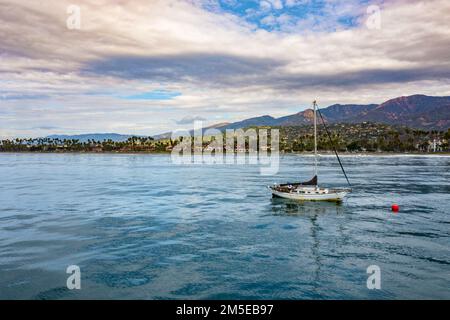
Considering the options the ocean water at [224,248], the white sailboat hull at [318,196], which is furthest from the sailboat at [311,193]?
the ocean water at [224,248]

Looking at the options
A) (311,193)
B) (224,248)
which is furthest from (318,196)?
(224,248)

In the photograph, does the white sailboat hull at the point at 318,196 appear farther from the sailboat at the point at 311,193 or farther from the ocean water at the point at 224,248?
the ocean water at the point at 224,248

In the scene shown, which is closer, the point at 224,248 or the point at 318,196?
the point at 224,248

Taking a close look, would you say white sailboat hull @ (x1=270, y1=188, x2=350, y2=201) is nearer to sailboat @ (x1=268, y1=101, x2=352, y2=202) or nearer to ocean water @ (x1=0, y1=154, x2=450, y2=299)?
sailboat @ (x1=268, y1=101, x2=352, y2=202)

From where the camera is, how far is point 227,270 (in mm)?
32375

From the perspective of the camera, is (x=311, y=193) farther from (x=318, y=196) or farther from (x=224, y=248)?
(x=224, y=248)

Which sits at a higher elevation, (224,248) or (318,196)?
(318,196)

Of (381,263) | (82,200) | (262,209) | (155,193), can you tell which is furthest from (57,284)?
(155,193)

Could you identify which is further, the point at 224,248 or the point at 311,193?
the point at 311,193

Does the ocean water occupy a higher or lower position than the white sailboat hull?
lower

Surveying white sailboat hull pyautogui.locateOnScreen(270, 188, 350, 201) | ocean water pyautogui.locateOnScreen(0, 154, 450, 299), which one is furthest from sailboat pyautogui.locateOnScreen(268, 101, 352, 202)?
ocean water pyautogui.locateOnScreen(0, 154, 450, 299)

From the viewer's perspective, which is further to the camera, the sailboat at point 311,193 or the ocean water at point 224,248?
the sailboat at point 311,193

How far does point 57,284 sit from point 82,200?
47261 mm
